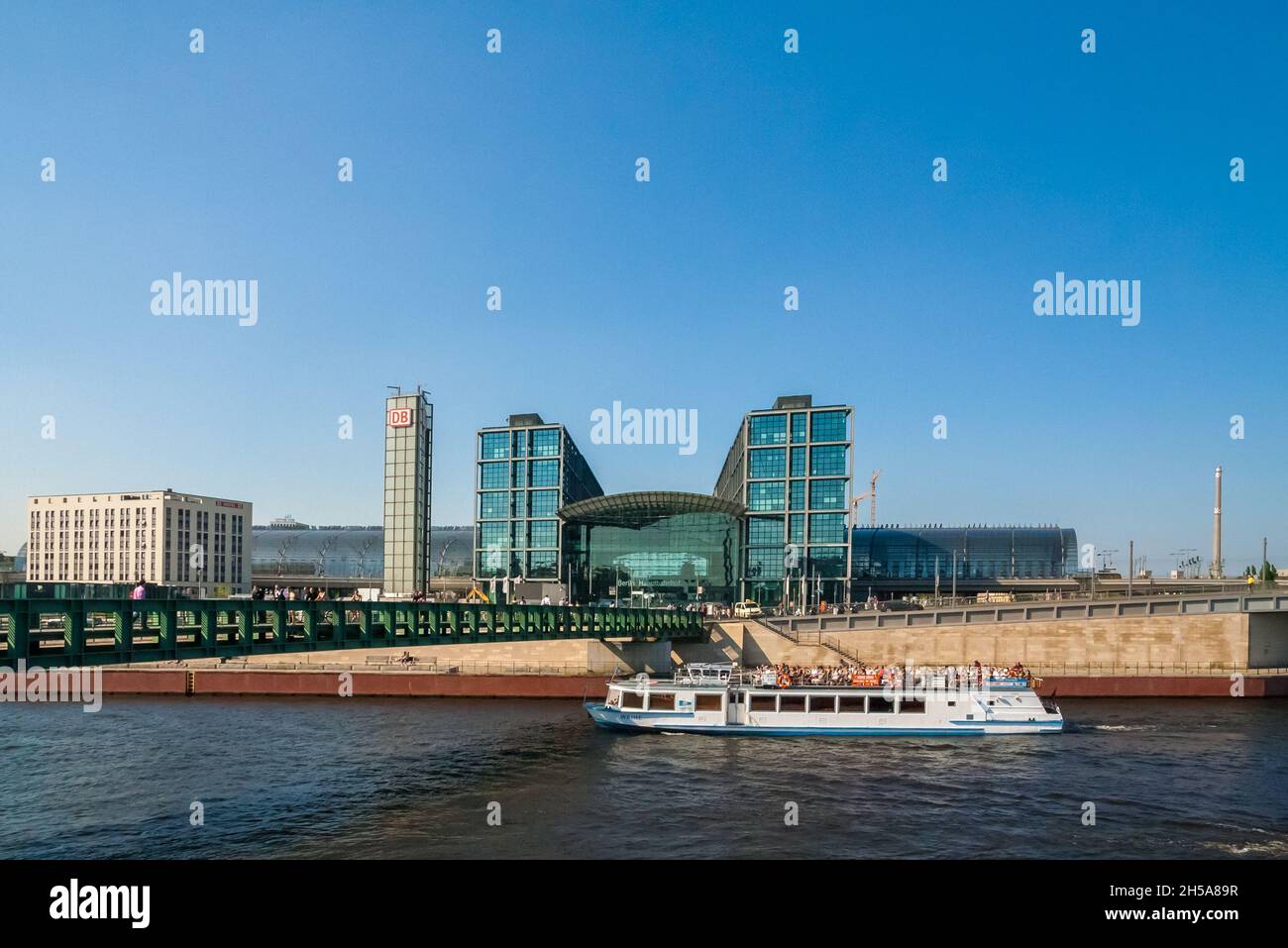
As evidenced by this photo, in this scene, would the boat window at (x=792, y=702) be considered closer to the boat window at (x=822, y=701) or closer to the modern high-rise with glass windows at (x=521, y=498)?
the boat window at (x=822, y=701)

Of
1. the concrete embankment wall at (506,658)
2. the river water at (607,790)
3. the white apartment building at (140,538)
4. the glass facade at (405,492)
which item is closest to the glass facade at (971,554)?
the glass facade at (405,492)

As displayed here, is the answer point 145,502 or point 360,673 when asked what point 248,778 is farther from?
point 145,502

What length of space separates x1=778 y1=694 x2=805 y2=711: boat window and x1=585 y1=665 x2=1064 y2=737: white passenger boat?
0.06 m

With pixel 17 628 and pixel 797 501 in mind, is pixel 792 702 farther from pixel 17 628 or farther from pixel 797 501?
pixel 797 501

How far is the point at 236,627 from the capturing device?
42219 mm

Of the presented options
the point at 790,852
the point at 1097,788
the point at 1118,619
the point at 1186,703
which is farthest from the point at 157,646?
the point at 1118,619

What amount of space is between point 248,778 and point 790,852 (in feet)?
79.5

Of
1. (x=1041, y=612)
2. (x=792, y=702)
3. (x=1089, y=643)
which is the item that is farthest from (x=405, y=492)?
(x=1089, y=643)

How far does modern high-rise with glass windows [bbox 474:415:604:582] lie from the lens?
134 m

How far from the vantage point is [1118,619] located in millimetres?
80062

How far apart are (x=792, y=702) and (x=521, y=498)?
82.1m

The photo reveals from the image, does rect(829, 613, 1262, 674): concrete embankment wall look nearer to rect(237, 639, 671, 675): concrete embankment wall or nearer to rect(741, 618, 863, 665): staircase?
rect(741, 618, 863, 665): staircase

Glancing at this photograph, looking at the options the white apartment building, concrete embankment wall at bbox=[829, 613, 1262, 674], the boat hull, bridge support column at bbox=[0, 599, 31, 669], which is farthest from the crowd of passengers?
the white apartment building
